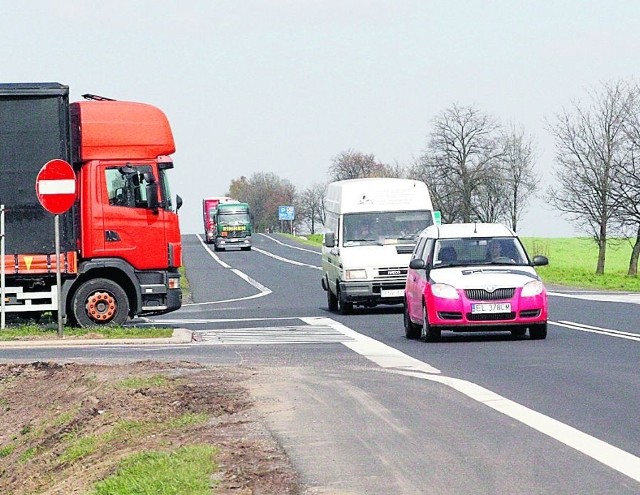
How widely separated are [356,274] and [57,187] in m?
8.66

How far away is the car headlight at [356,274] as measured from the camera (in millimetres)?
28094

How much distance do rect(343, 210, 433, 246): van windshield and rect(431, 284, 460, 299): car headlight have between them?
30.8ft

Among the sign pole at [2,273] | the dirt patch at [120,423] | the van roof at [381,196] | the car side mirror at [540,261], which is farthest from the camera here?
the van roof at [381,196]

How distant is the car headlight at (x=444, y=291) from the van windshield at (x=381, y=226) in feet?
30.8

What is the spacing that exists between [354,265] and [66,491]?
63.8 feet

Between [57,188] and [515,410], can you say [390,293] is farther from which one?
[515,410]

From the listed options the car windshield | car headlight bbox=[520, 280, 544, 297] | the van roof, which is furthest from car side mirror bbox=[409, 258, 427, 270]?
the van roof

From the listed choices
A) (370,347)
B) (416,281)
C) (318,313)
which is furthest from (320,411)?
(318,313)

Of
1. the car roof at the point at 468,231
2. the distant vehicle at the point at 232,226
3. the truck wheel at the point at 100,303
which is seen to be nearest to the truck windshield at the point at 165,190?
the truck wheel at the point at 100,303

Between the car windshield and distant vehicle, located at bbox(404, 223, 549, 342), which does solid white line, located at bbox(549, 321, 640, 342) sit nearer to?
distant vehicle, located at bbox(404, 223, 549, 342)

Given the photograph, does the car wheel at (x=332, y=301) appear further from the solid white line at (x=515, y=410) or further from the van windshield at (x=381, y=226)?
the solid white line at (x=515, y=410)

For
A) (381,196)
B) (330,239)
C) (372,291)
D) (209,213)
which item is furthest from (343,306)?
(209,213)

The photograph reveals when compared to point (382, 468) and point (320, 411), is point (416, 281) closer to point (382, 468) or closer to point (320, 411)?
point (320, 411)

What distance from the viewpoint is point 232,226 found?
96.9 metres
